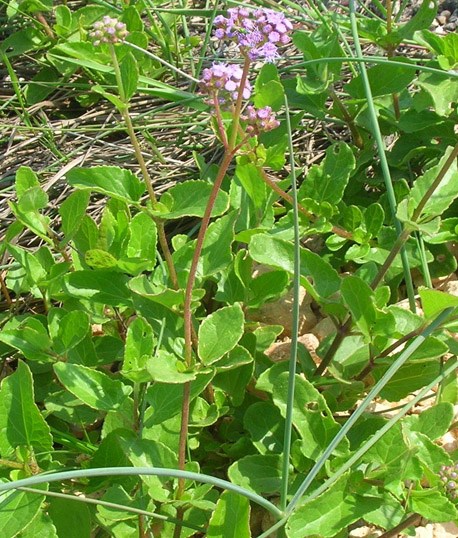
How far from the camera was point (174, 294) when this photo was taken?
1.30m

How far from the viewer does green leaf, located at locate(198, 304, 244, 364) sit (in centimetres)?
128

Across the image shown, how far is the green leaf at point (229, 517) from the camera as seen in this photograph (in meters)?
1.16

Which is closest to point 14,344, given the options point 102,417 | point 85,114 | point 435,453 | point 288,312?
point 102,417

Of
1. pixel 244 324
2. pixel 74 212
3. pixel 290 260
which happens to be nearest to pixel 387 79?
pixel 290 260

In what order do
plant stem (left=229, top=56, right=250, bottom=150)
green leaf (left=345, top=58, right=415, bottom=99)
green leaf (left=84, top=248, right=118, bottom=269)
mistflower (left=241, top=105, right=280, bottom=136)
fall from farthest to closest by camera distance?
1. green leaf (left=345, top=58, right=415, bottom=99)
2. green leaf (left=84, top=248, right=118, bottom=269)
3. mistflower (left=241, top=105, right=280, bottom=136)
4. plant stem (left=229, top=56, right=250, bottom=150)

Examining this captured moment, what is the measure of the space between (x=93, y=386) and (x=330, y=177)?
2.17 feet

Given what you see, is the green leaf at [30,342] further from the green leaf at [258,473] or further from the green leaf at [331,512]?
the green leaf at [331,512]

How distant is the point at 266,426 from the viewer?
1.45 m

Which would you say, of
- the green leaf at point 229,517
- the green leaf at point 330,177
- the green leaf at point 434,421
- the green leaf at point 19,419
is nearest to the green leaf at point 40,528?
the green leaf at point 19,419

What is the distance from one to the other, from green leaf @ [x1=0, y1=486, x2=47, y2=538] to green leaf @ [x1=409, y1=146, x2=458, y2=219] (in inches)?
32.8

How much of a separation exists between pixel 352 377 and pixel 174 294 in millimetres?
429

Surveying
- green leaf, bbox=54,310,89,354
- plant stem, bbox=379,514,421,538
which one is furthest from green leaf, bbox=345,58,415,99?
plant stem, bbox=379,514,421,538

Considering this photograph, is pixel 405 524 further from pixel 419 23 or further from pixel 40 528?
→ pixel 419 23

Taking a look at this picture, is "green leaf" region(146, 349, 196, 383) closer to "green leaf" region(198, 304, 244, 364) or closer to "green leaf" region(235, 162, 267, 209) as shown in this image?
"green leaf" region(198, 304, 244, 364)
